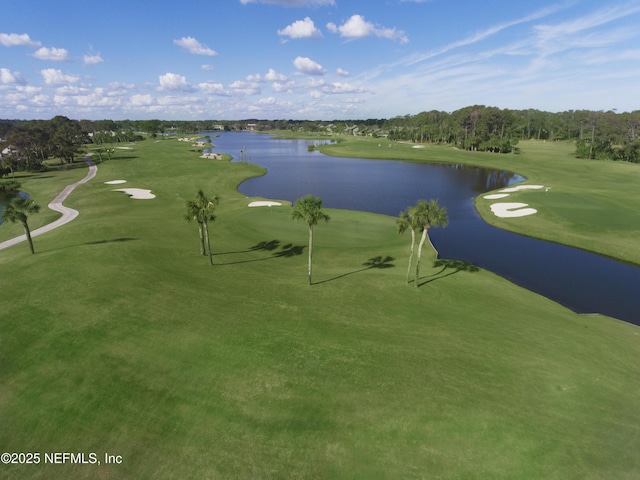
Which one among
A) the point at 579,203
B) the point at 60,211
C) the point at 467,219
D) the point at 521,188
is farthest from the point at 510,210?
the point at 60,211

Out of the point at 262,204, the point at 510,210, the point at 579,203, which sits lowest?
the point at 510,210

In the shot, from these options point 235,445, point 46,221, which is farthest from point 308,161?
point 235,445

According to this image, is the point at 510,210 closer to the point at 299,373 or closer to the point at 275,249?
the point at 275,249

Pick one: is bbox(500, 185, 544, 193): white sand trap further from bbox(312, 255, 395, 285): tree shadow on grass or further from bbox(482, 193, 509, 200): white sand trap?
bbox(312, 255, 395, 285): tree shadow on grass

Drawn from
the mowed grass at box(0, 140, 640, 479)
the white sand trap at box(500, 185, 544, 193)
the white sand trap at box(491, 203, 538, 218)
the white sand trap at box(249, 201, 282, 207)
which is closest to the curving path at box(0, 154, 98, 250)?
the mowed grass at box(0, 140, 640, 479)

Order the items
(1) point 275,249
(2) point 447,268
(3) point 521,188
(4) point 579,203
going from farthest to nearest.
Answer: (3) point 521,188 < (4) point 579,203 < (1) point 275,249 < (2) point 447,268
